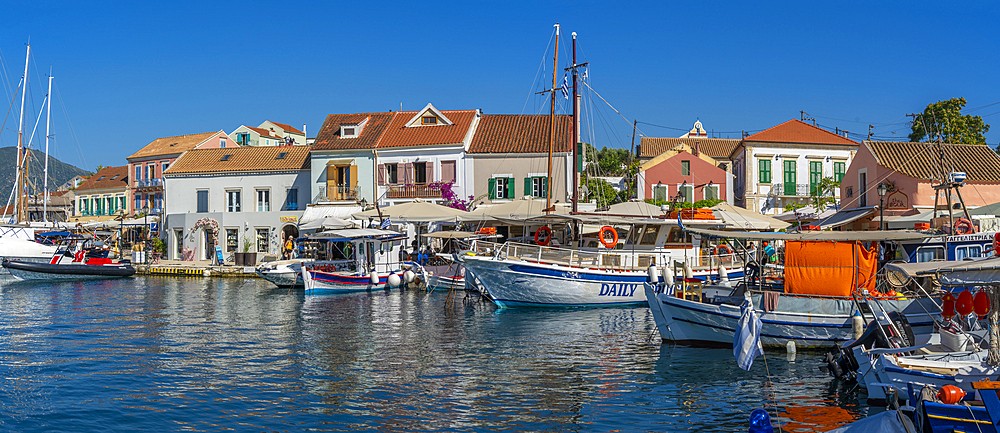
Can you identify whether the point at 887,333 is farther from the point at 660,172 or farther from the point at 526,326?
the point at 660,172

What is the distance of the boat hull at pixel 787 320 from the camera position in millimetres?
15218

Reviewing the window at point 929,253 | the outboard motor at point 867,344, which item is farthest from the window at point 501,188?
the outboard motor at point 867,344

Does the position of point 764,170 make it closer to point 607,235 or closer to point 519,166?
point 519,166

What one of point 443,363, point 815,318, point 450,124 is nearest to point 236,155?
point 450,124

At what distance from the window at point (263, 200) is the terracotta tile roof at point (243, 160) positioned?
1439 mm

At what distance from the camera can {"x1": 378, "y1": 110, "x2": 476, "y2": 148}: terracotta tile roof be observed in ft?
142

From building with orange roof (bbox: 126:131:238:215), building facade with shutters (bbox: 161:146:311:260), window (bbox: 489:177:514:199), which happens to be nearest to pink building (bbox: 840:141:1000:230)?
window (bbox: 489:177:514:199)

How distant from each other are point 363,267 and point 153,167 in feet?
102

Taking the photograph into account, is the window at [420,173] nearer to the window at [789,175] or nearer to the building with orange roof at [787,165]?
the building with orange roof at [787,165]

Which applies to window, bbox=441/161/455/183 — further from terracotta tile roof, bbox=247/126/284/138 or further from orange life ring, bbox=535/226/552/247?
terracotta tile roof, bbox=247/126/284/138

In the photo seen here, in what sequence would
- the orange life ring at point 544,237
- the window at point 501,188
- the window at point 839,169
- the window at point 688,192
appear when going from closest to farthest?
the orange life ring at point 544,237 < the window at point 501,188 < the window at point 839,169 < the window at point 688,192

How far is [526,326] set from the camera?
21062mm

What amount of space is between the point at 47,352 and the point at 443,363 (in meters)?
9.43

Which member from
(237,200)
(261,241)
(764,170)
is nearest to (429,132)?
(261,241)
